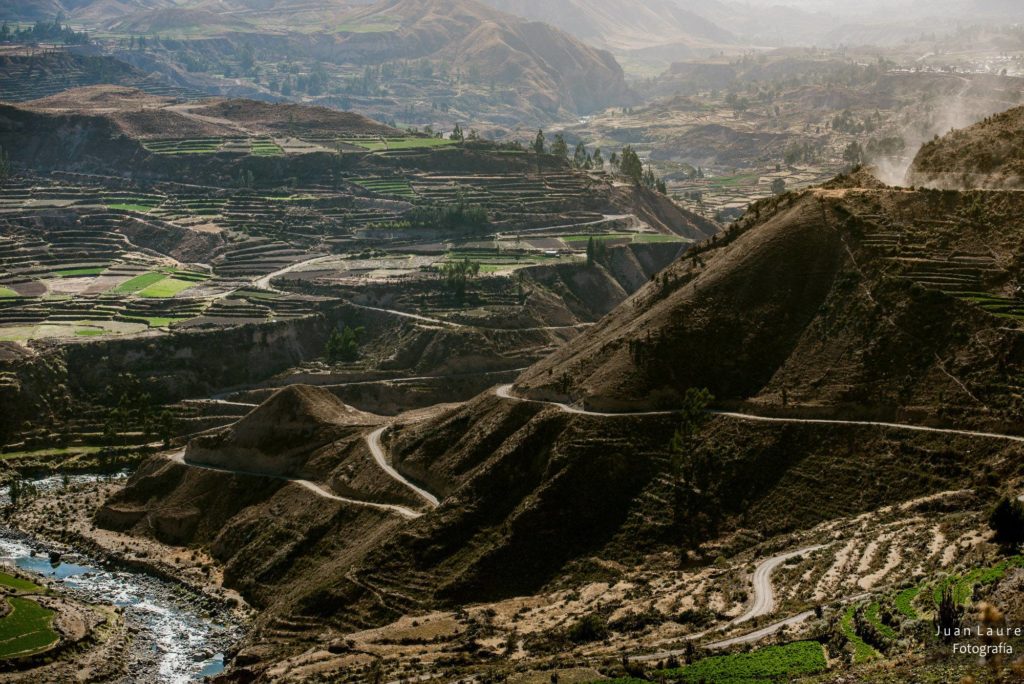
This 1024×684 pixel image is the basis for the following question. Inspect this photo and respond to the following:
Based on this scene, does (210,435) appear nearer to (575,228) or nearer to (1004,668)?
(1004,668)

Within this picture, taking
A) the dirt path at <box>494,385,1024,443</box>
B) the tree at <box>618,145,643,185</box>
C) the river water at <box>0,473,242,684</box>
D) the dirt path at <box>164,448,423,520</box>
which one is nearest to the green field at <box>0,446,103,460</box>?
the dirt path at <box>164,448,423,520</box>

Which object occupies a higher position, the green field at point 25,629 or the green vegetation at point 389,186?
the green vegetation at point 389,186

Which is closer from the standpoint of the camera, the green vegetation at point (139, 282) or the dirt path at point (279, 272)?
the green vegetation at point (139, 282)

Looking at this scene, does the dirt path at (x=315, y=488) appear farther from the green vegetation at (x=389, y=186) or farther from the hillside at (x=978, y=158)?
the green vegetation at (x=389, y=186)

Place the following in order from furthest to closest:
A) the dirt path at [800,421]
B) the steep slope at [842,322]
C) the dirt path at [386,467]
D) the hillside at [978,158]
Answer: the hillside at [978,158] → the dirt path at [386,467] → the steep slope at [842,322] → the dirt path at [800,421]

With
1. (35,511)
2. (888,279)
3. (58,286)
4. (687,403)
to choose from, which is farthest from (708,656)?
(58,286)

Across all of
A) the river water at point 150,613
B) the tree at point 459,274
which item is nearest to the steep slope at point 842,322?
the river water at point 150,613
